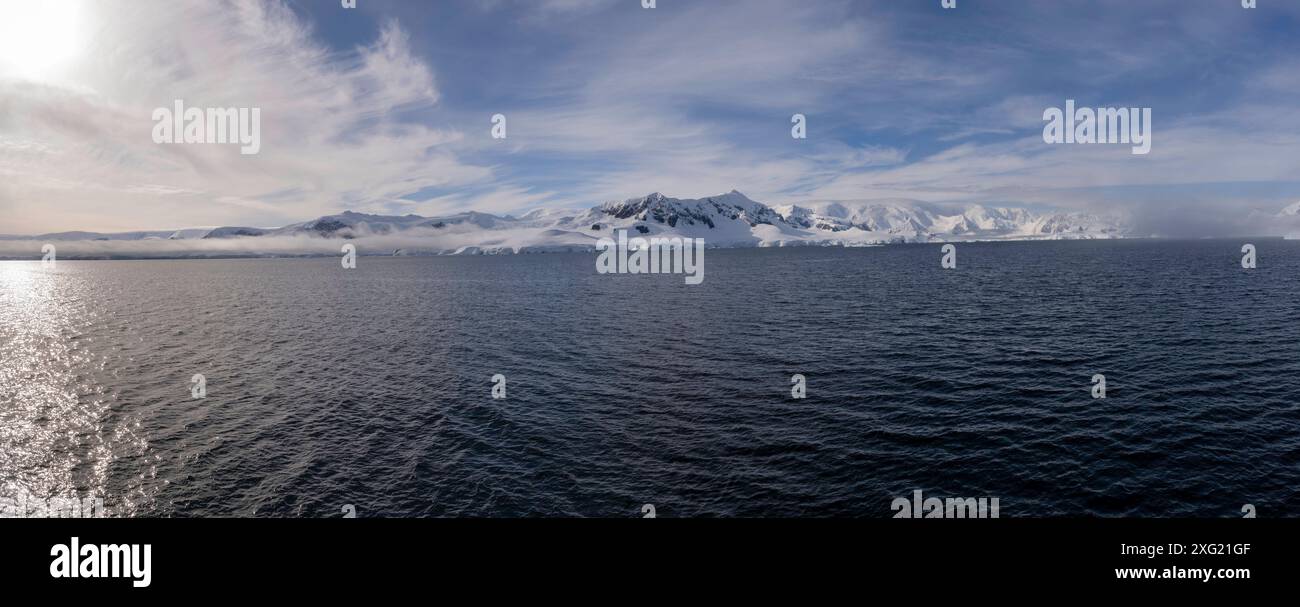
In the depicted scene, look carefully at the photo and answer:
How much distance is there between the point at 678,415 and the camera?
158 feet

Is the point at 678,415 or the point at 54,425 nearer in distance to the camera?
the point at 54,425

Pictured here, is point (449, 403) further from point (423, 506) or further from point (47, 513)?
point (47, 513)

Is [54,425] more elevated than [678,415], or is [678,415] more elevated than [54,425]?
[678,415]

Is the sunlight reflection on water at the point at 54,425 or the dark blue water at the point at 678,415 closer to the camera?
the dark blue water at the point at 678,415

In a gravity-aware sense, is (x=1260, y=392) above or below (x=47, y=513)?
above

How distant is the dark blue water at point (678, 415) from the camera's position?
35219mm

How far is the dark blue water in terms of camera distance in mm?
35219

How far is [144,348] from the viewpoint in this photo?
3073 inches

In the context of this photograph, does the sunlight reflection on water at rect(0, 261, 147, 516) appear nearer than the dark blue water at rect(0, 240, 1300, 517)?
No
